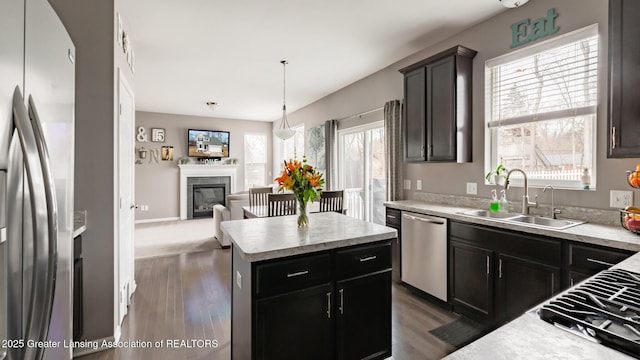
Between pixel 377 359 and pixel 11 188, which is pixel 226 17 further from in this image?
pixel 377 359

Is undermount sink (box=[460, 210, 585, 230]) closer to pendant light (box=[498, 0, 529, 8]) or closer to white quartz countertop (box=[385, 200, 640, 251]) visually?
white quartz countertop (box=[385, 200, 640, 251])

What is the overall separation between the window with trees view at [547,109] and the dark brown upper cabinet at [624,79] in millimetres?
492

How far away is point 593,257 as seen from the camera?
183 centimetres

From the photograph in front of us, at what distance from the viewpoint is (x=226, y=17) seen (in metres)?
2.98

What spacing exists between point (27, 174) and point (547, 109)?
11.3 feet

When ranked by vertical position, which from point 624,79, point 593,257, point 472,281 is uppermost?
point 624,79

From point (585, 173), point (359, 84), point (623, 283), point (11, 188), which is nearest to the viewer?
point (11, 188)

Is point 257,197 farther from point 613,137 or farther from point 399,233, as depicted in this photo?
point 613,137

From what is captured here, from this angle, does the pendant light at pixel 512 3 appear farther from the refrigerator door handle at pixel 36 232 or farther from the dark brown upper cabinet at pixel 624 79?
the refrigerator door handle at pixel 36 232

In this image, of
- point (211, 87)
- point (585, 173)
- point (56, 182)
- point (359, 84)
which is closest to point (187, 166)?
point (211, 87)

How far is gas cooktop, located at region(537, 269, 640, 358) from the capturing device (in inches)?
26.4

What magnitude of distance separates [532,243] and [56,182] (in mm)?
2738

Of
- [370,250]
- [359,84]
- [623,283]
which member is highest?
[359,84]

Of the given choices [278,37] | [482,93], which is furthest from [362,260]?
[278,37]
